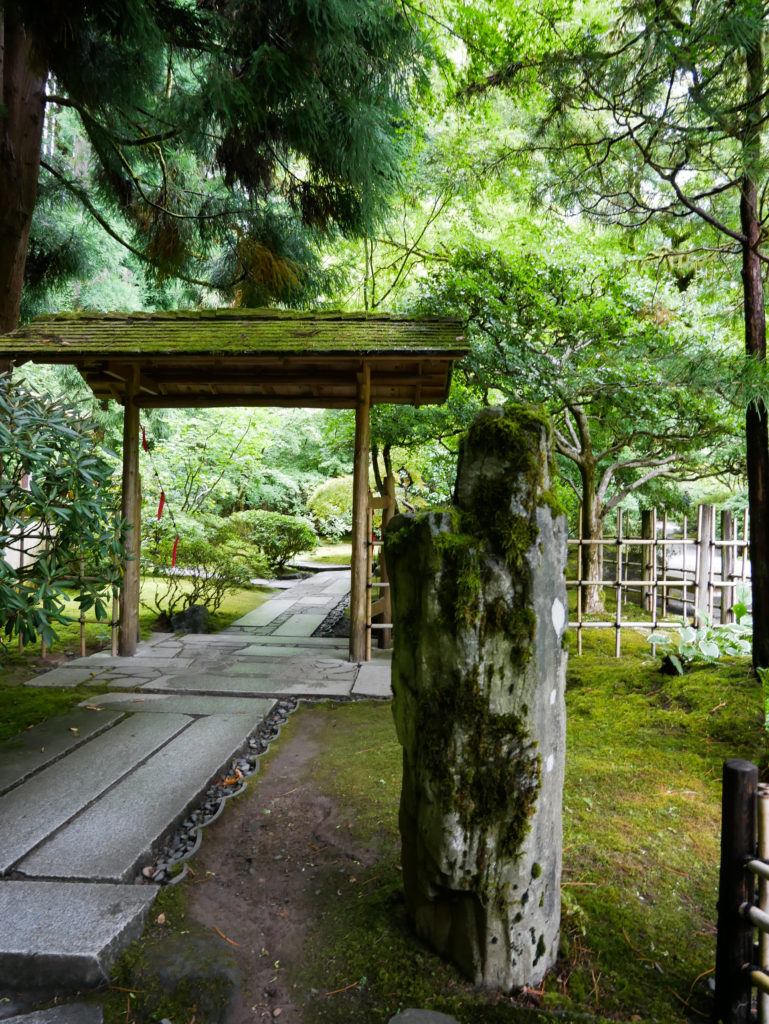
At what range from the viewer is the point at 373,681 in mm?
5438

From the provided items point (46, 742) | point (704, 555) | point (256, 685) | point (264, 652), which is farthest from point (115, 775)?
point (704, 555)

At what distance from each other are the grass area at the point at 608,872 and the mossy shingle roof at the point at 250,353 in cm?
333

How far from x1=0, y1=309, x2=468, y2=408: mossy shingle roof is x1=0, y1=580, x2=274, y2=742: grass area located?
2702 millimetres

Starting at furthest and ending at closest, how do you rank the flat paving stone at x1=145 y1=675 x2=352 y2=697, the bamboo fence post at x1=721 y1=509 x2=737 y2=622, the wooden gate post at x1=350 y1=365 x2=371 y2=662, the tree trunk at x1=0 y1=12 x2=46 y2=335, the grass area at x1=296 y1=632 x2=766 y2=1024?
1. the bamboo fence post at x1=721 y1=509 x2=737 y2=622
2. the wooden gate post at x1=350 y1=365 x2=371 y2=662
3. the tree trunk at x1=0 y1=12 x2=46 y2=335
4. the flat paving stone at x1=145 y1=675 x2=352 y2=697
5. the grass area at x1=296 y1=632 x2=766 y2=1024

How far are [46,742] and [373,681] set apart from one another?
8.85ft

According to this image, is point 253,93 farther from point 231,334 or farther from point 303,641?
point 303,641

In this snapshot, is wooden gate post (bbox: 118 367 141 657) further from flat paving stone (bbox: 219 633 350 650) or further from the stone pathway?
flat paving stone (bbox: 219 633 350 650)

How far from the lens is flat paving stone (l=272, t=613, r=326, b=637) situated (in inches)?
314

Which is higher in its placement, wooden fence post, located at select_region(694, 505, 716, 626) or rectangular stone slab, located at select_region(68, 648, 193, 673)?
wooden fence post, located at select_region(694, 505, 716, 626)

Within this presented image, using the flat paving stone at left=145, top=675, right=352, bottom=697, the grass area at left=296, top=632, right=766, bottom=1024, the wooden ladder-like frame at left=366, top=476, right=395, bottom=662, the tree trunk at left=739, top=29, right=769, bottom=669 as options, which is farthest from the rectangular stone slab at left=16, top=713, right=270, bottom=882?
the tree trunk at left=739, top=29, right=769, bottom=669

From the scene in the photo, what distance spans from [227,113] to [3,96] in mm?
3522

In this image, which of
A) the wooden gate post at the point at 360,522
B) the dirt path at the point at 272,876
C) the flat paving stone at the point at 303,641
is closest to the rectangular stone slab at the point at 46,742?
the dirt path at the point at 272,876

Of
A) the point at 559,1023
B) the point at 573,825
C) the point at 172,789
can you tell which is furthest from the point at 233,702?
the point at 559,1023

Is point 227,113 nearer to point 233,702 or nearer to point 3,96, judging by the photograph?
point 3,96
